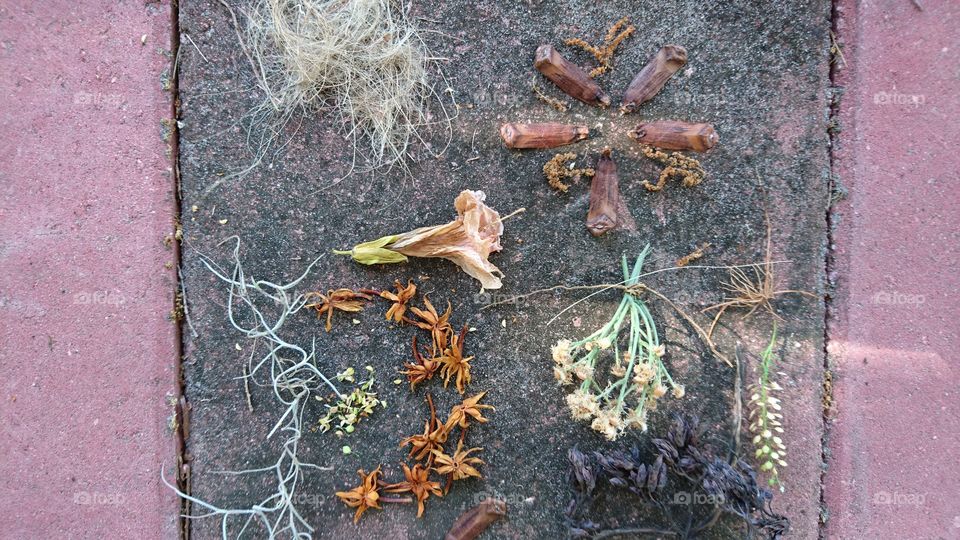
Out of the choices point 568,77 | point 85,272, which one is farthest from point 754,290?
point 85,272

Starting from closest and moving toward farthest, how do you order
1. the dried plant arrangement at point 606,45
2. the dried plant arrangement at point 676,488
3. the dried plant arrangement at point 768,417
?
the dried plant arrangement at point 676,488
the dried plant arrangement at point 768,417
the dried plant arrangement at point 606,45

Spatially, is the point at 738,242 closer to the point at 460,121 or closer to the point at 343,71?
the point at 460,121

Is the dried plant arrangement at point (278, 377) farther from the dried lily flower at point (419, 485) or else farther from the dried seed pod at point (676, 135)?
the dried seed pod at point (676, 135)

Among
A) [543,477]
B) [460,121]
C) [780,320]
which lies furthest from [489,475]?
[460,121]

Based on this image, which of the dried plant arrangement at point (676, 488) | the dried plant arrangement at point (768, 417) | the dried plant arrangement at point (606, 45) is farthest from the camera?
the dried plant arrangement at point (606, 45)

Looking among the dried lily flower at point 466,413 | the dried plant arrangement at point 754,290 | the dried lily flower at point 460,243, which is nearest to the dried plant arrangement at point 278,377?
the dried lily flower at point 460,243

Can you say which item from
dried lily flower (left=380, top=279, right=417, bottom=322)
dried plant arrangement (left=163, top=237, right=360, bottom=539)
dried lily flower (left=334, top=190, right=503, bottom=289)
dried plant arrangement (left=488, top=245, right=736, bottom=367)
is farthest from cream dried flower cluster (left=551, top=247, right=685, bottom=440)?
dried plant arrangement (left=163, top=237, right=360, bottom=539)
